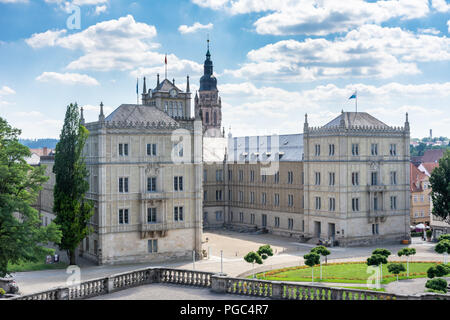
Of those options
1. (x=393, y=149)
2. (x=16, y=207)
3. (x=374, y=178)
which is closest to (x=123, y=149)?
(x=16, y=207)

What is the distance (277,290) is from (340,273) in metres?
25.7

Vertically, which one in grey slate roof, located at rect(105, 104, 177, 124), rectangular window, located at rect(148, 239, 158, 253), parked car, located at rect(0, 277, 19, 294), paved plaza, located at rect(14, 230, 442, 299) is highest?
grey slate roof, located at rect(105, 104, 177, 124)

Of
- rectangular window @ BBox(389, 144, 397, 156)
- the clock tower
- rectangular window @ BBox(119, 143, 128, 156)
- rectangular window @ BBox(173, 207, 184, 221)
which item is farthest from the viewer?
the clock tower

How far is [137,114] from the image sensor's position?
6103cm

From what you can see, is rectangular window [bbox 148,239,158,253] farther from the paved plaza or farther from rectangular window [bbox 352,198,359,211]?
rectangular window [bbox 352,198,359,211]

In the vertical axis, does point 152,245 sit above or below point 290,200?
below

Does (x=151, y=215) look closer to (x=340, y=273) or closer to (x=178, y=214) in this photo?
(x=178, y=214)

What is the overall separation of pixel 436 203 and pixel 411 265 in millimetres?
21588

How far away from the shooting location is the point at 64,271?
55.9 metres

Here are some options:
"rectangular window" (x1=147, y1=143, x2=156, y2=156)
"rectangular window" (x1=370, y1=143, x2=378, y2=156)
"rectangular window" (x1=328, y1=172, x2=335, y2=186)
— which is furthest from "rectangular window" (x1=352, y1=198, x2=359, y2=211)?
"rectangular window" (x1=147, y1=143, x2=156, y2=156)

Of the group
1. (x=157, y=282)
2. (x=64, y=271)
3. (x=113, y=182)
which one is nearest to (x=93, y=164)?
(x=113, y=182)

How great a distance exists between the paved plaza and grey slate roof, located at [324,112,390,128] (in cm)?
1613

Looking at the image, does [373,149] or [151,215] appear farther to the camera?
[373,149]

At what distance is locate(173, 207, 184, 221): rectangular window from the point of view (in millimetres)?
61119
